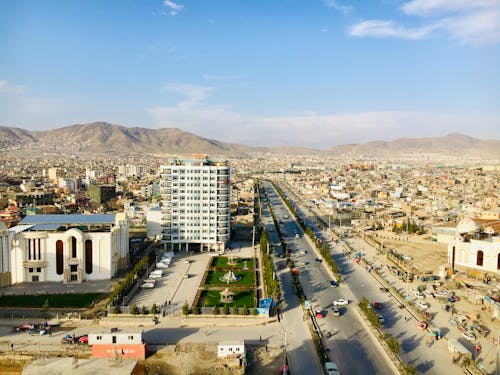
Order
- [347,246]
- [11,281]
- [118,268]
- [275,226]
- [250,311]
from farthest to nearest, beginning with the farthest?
[275,226] → [347,246] → [118,268] → [11,281] → [250,311]

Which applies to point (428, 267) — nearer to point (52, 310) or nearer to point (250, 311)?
point (250, 311)

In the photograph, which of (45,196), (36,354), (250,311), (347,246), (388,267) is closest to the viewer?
(36,354)

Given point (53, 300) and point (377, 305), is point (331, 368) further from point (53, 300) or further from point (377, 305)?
point (53, 300)

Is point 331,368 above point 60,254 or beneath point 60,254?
beneath

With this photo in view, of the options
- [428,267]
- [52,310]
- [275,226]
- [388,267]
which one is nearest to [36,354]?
[52,310]

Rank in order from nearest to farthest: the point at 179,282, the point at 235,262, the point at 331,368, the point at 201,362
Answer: the point at 331,368 < the point at 201,362 < the point at 179,282 < the point at 235,262

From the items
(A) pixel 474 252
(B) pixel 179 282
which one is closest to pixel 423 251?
(A) pixel 474 252
